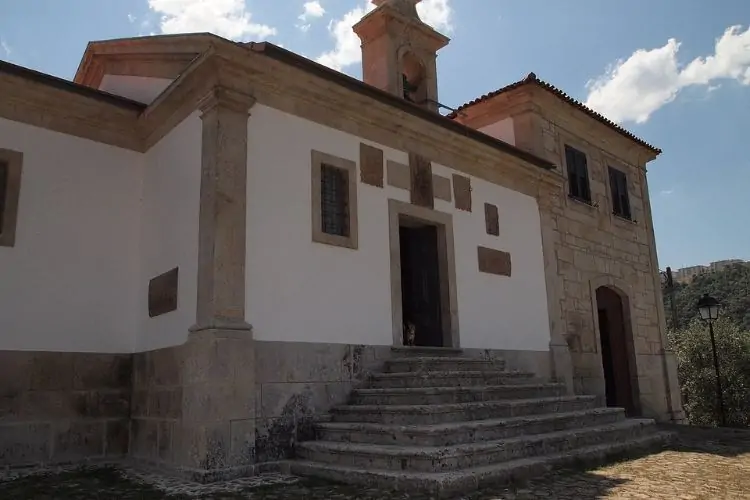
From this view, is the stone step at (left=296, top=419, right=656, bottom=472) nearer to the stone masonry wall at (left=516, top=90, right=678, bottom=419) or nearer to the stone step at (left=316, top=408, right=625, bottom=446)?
the stone step at (left=316, top=408, right=625, bottom=446)

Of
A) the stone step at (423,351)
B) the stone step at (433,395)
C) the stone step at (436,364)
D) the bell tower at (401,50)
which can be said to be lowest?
the stone step at (433,395)

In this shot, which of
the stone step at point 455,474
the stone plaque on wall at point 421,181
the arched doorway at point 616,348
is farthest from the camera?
the arched doorway at point 616,348

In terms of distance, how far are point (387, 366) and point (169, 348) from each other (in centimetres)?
256

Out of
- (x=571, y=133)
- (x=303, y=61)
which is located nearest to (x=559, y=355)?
(x=571, y=133)

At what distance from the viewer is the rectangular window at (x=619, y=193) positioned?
12.8 metres

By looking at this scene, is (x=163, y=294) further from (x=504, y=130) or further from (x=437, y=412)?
(x=504, y=130)

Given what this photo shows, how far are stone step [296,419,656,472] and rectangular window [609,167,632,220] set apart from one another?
7.16 meters

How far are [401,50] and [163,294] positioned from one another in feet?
21.0

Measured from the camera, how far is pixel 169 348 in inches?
258

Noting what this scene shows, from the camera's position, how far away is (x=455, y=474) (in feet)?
16.0

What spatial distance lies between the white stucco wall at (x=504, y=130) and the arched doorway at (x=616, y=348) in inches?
138

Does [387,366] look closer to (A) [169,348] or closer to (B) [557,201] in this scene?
(A) [169,348]

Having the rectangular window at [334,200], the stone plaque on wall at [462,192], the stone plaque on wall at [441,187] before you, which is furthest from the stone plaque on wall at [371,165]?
the stone plaque on wall at [462,192]

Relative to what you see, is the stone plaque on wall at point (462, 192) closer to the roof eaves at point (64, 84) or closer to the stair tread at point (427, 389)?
the stair tread at point (427, 389)
